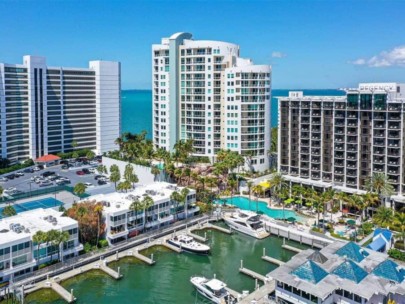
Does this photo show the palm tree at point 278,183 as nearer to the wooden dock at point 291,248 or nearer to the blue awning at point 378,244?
the wooden dock at point 291,248

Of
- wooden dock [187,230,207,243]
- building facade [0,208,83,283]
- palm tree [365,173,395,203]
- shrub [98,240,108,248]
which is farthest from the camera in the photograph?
palm tree [365,173,395,203]

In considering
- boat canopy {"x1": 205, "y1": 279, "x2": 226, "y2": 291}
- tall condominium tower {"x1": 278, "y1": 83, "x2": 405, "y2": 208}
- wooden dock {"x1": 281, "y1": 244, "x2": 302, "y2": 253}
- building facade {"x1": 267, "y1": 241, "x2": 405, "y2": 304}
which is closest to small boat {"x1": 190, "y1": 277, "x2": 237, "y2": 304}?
boat canopy {"x1": 205, "y1": 279, "x2": 226, "y2": 291}

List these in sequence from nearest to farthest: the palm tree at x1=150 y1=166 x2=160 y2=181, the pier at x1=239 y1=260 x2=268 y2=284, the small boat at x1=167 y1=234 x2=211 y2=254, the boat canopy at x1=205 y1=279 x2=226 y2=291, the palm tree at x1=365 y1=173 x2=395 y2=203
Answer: the boat canopy at x1=205 y1=279 x2=226 y2=291
the pier at x1=239 y1=260 x2=268 y2=284
the small boat at x1=167 y1=234 x2=211 y2=254
the palm tree at x1=365 y1=173 x2=395 y2=203
the palm tree at x1=150 y1=166 x2=160 y2=181

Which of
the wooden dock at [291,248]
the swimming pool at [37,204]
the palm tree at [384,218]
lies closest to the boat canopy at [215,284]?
the wooden dock at [291,248]

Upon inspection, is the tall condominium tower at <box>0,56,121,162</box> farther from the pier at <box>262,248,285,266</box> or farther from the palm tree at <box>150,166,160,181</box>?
the pier at <box>262,248,285,266</box>

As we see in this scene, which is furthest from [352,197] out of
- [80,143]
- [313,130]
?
[80,143]
